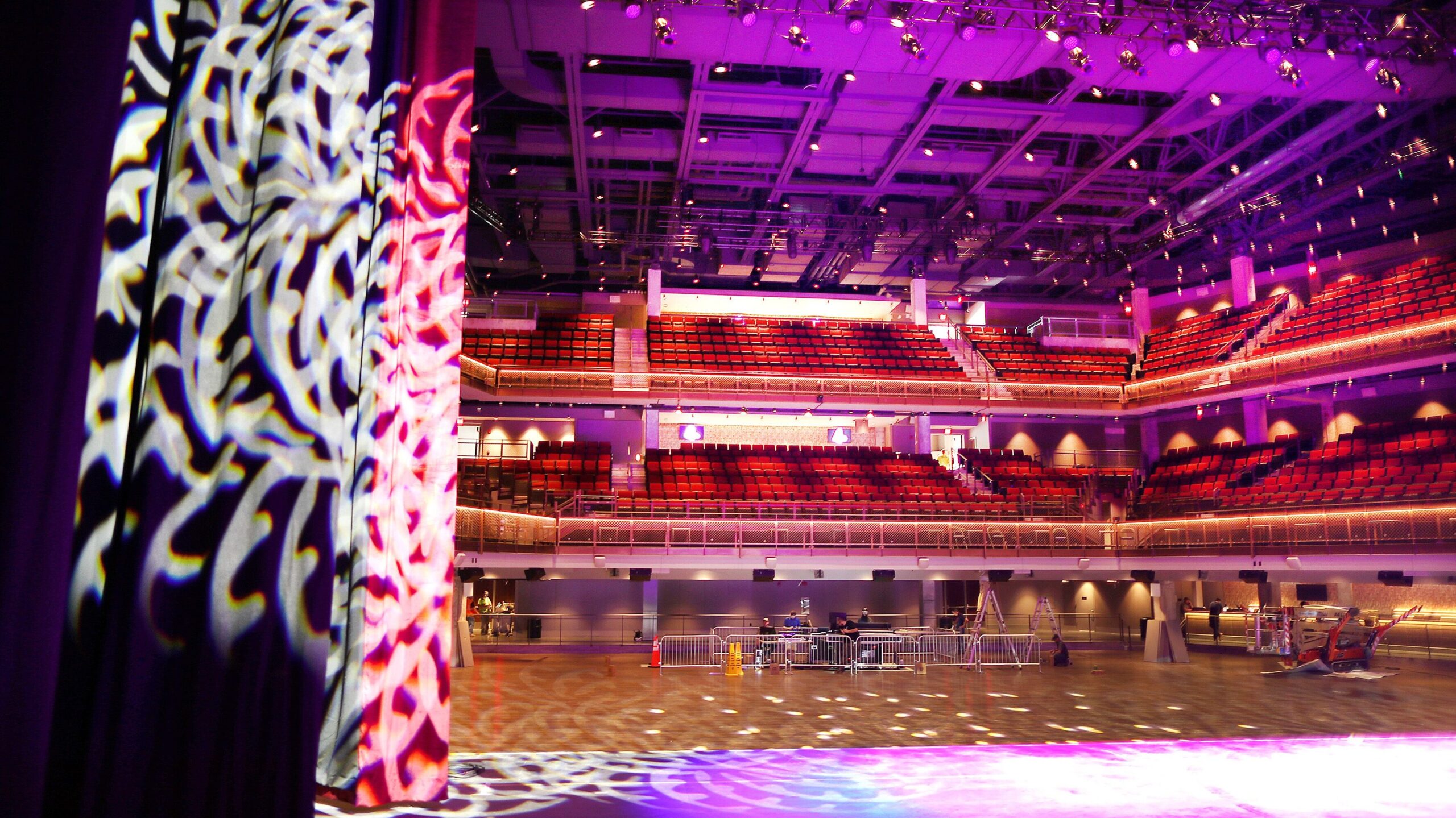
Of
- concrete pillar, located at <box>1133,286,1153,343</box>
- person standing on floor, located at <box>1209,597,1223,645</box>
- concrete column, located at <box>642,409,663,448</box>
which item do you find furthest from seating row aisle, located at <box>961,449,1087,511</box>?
concrete column, located at <box>642,409,663,448</box>

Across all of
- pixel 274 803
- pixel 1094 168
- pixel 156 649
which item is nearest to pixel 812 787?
pixel 274 803

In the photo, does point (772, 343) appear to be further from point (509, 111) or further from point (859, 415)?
point (509, 111)

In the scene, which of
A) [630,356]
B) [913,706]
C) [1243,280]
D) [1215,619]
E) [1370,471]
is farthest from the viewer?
[630,356]

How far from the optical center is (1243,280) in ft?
77.0

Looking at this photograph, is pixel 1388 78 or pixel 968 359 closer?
pixel 1388 78

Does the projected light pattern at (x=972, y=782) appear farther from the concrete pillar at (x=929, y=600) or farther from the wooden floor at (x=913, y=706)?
the concrete pillar at (x=929, y=600)

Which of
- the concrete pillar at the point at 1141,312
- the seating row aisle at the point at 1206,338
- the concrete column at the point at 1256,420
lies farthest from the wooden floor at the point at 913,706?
the concrete pillar at the point at 1141,312

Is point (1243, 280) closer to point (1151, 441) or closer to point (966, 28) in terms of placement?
point (1151, 441)

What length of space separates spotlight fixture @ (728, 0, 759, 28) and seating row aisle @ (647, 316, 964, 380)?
10843 millimetres

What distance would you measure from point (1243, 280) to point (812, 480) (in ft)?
43.8

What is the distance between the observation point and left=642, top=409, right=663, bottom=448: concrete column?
22984mm

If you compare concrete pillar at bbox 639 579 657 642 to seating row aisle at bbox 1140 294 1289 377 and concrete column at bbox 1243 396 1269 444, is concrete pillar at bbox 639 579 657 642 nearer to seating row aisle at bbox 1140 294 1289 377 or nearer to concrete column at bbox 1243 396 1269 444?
seating row aisle at bbox 1140 294 1289 377

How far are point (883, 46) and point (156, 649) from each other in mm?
13127

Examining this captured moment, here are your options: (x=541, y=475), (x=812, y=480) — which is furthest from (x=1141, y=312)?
(x=541, y=475)
